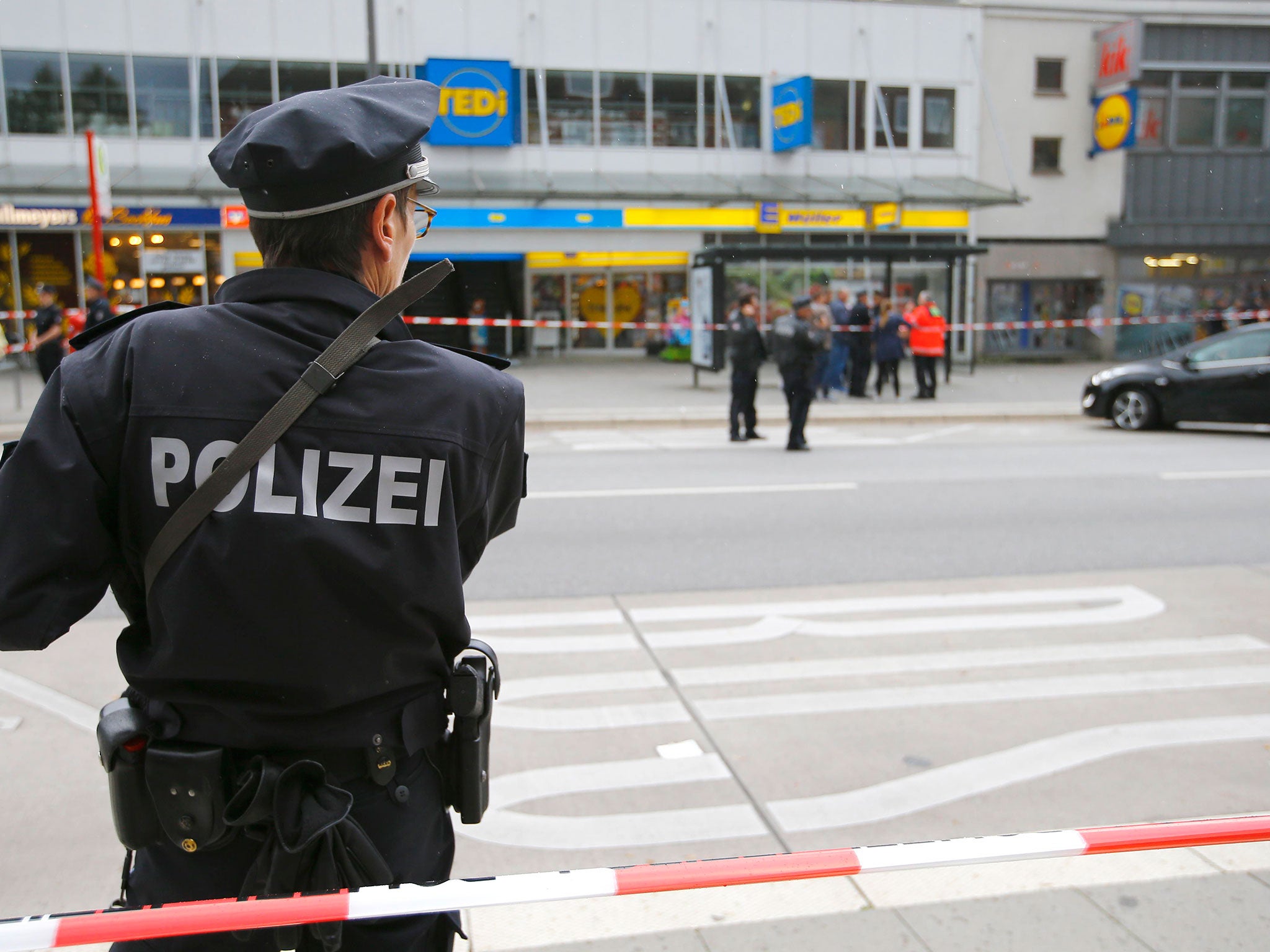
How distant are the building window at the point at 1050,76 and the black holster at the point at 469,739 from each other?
3041cm

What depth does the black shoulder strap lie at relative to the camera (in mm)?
1543

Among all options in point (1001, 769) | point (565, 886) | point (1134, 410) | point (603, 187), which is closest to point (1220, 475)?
point (1134, 410)

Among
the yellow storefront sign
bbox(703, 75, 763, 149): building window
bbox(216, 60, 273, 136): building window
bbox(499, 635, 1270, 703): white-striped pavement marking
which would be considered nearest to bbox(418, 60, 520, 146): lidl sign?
the yellow storefront sign

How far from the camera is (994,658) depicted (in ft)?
18.1

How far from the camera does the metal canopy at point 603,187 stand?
2269 centimetres

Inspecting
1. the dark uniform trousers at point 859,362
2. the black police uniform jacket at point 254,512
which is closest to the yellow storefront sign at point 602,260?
the dark uniform trousers at point 859,362

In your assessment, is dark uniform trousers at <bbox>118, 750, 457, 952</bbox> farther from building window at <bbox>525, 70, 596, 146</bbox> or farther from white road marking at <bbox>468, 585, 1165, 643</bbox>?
building window at <bbox>525, 70, 596, 146</bbox>

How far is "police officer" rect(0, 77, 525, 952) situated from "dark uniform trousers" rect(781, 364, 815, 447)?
11040 millimetres

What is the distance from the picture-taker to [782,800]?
157 inches

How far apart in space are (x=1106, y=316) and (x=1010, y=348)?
9.57 ft

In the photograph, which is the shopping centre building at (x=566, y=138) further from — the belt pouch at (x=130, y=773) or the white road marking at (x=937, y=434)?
the belt pouch at (x=130, y=773)

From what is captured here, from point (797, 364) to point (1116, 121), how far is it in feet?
63.5

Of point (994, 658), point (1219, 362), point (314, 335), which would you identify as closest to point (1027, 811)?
point (994, 658)

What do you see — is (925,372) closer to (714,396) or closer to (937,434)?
(714,396)
